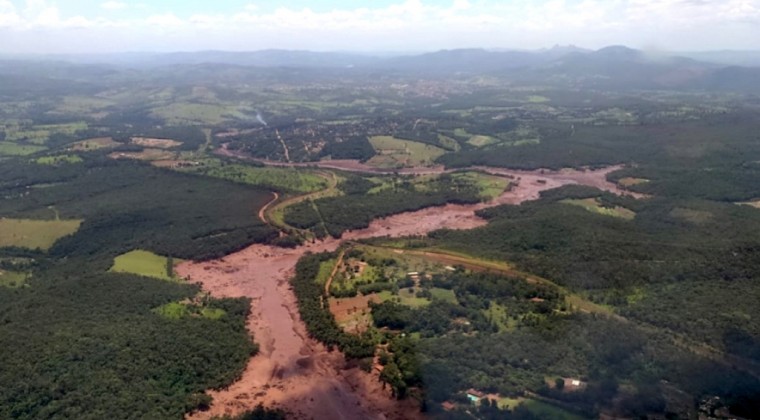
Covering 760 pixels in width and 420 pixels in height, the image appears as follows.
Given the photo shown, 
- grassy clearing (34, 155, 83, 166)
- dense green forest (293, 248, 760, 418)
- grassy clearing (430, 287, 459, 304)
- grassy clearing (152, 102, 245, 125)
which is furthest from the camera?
grassy clearing (152, 102, 245, 125)

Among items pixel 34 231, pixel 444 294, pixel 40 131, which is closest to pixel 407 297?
pixel 444 294

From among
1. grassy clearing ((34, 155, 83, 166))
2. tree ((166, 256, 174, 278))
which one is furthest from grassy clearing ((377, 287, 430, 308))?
grassy clearing ((34, 155, 83, 166))

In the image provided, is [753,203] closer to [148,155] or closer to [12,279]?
[12,279]

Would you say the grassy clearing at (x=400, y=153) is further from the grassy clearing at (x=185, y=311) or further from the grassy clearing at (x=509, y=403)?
the grassy clearing at (x=509, y=403)

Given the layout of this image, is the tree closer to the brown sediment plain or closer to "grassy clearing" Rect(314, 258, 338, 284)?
the brown sediment plain

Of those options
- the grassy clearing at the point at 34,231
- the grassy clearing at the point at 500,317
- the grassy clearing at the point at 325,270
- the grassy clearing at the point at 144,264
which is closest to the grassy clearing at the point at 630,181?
the grassy clearing at the point at 325,270

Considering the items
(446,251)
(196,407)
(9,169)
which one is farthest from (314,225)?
(9,169)
